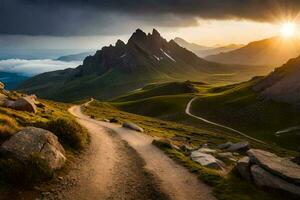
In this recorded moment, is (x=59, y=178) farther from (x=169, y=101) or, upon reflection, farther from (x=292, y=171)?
(x=169, y=101)

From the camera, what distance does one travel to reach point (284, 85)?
13712 centimetres

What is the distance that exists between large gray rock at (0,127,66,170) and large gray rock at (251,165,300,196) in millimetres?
14874

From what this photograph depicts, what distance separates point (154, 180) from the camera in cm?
2783

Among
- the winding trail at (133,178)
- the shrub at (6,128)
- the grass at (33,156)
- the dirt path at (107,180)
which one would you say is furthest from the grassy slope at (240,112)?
the shrub at (6,128)

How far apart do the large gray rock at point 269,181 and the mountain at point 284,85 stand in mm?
107487

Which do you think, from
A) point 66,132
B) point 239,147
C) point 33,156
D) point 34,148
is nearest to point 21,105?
point 66,132

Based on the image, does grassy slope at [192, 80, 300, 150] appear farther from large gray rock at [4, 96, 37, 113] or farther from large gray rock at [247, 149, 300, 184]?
large gray rock at [4, 96, 37, 113]

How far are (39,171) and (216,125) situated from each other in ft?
348

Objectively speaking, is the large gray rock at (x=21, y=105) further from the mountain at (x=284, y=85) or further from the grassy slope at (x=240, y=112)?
the mountain at (x=284, y=85)

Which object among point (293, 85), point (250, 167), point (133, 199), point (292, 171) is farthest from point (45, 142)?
point (293, 85)

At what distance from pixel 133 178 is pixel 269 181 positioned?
33.1ft

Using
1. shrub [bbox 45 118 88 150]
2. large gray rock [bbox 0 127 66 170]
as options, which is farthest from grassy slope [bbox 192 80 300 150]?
large gray rock [bbox 0 127 66 170]

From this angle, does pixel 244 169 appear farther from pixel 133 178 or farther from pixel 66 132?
pixel 66 132

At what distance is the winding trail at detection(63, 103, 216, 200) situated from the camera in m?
24.3
